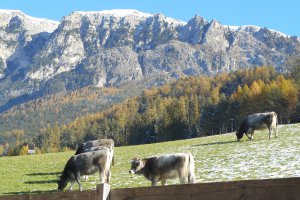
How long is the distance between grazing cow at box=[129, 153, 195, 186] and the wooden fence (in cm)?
1237

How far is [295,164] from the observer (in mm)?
25359

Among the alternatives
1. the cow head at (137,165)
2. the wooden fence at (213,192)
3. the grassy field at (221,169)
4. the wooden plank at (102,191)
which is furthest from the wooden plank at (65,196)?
the grassy field at (221,169)

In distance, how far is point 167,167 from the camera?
63.2 feet

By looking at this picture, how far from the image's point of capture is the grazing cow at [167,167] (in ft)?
62.3

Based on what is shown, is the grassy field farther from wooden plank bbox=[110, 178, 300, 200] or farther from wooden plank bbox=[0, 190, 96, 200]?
wooden plank bbox=[110, 178, 300, 200]

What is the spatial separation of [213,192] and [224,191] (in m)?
0.14

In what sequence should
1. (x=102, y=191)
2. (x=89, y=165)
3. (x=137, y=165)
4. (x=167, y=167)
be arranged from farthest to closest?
(x=89, y=165) < (x=137, y=165) < (x=167, y=167) < (x=102, y=191)

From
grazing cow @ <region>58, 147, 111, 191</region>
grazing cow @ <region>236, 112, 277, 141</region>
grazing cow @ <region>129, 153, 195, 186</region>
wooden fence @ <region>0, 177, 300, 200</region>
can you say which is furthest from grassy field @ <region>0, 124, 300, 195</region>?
wooden fence @ <region>0, 177, 300, 200</region>

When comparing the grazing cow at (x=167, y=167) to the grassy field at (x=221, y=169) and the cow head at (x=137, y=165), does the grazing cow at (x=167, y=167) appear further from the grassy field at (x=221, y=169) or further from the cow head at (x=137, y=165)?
the grassy field at (x=221, y=169)

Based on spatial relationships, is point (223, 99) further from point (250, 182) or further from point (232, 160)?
point (250, 182)

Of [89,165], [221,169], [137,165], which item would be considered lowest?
[221,169]

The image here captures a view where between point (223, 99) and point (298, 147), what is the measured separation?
104 metres

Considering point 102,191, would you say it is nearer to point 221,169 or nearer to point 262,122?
point 221,169

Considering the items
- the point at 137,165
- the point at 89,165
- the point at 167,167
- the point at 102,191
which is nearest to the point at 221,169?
the point at 89,165
